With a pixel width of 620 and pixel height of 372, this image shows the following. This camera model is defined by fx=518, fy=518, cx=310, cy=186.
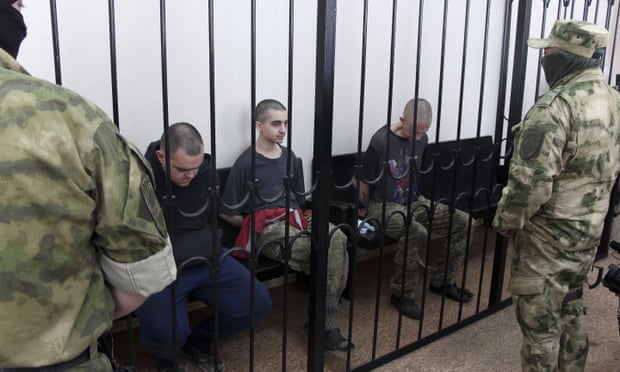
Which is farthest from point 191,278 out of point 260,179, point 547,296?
point 547,296

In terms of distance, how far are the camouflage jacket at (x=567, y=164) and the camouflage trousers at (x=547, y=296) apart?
59 millimetres

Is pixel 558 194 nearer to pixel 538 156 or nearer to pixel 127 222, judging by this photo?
pixel 538 156

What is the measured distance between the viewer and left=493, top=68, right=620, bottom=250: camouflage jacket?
177 centimetres

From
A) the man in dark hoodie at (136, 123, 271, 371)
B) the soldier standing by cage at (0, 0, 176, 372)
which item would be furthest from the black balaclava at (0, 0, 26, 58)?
the man in dark hoodie at (136, 123, 271, 371)

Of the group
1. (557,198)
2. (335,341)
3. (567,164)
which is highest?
(567,164)

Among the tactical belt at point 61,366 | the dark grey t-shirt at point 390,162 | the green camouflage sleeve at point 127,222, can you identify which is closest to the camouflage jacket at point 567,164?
the dark grey t-shirt at point 390,162

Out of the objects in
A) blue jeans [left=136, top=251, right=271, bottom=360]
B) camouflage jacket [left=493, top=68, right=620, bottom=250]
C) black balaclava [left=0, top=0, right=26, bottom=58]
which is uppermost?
black balaclava [left=0, top=0, right=26, bottom=58]

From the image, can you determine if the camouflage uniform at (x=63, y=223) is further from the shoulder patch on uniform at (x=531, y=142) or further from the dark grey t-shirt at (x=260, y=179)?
the dark grey t-shirt at (x=260, y=179)

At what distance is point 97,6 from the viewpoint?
7.26 feet

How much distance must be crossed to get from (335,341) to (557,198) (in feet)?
3.88

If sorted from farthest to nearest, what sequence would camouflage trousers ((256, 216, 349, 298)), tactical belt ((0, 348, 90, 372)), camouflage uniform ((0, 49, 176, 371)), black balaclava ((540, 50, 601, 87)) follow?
camouflage trousers ((256, 216, 349, 298)), black balaclava ((540, 50, 601, 87)), tactical belt ((0, 348, 90, 372)), camouflage uniform ((0, 49, 176, 371))

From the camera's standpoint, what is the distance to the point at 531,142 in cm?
177

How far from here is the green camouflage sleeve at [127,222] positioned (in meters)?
0.94

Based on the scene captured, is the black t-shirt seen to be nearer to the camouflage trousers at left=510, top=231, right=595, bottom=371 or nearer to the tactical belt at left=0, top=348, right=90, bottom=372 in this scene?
the tactical belt at left=0, top=348, right=90, bottom=372
